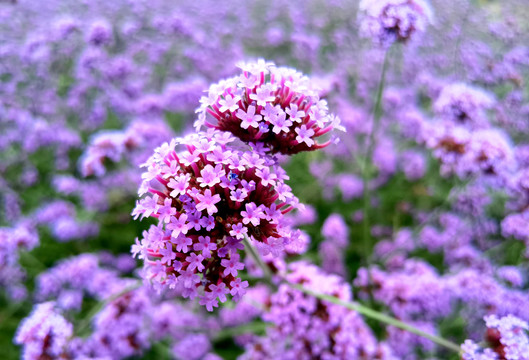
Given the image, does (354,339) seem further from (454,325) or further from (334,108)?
(334,108)

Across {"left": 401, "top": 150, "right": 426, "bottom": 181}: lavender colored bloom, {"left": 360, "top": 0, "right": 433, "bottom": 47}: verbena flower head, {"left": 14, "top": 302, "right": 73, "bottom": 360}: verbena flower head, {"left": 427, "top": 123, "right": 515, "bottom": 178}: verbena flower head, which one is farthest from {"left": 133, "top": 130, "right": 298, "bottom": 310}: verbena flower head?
{"left": 401, "top": 150, "right": 426, "bottom": 181}: lavender colored bloom

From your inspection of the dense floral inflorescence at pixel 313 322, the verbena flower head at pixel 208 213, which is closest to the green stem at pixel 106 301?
the verbena flower head at pixel 208 213

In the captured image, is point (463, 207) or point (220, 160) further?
point (463, 207)

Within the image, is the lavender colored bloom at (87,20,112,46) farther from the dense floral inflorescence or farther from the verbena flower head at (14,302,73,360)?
the dense floral inflorescence

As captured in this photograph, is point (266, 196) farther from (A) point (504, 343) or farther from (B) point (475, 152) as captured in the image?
(B) point (475, 152)

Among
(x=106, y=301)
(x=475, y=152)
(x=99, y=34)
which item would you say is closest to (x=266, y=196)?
(x=106, y=301)

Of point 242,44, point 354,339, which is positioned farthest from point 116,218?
point 242,44

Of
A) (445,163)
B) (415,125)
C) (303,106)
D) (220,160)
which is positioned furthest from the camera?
(415,125)
